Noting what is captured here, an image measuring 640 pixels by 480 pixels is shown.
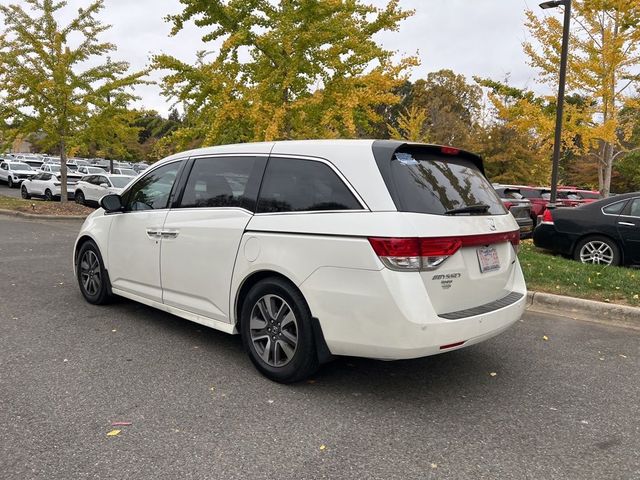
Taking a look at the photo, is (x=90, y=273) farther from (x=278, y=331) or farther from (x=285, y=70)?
(x=285, y=70)

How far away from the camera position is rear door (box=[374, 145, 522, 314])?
3240 millimetres

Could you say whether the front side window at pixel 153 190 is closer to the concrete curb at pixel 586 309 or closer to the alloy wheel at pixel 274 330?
the alloy wheel at pixel 274 330

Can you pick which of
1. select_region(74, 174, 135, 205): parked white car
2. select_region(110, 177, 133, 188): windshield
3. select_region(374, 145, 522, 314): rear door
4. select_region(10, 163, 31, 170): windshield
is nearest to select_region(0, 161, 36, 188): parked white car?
select_region(10, 163, 31, 170): windshield

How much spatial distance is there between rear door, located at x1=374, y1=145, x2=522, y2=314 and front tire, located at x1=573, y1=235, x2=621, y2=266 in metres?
5.26

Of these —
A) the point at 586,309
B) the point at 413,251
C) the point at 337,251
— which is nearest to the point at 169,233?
the point at 337,251

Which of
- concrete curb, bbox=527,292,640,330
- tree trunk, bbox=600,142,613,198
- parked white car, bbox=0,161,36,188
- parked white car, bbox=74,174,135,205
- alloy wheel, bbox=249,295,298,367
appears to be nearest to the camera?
alloy wheel, bbox=249,295,298,367

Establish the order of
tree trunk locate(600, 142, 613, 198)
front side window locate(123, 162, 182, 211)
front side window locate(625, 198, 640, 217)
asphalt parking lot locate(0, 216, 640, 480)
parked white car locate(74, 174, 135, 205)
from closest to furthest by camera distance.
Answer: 1. asphalt parking lot locate(0, 216, 640, 480)
2. front side window locate(123, 162, 182, 211)
3. front side window locate(625, 198, 640, 217)
4. tree trunk locate(600, 142, 613, 198)
5. parked white car locate(74, 174, 135, 205)

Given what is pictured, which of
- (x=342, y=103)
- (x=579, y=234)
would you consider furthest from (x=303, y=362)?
(x=342, y=103)

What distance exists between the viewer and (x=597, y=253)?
27.5ft

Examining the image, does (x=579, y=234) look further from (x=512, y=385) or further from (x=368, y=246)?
(x=368, y=246)

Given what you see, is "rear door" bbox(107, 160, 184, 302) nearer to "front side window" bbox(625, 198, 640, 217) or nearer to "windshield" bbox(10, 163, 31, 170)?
"front side window" bbox(625, 198, 640, 217)

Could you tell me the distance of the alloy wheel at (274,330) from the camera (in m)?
3.64

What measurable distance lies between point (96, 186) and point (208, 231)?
17488 mm

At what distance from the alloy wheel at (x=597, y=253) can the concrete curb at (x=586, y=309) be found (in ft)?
8.99
